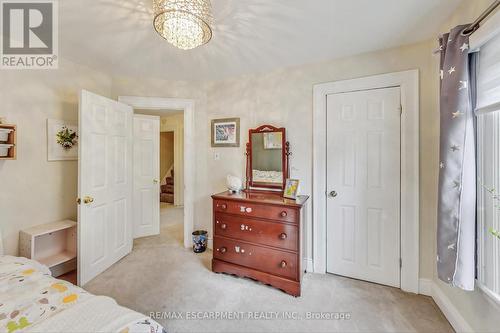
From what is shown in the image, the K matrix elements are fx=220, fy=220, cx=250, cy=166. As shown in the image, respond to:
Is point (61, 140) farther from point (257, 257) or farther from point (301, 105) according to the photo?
point (301, 105)

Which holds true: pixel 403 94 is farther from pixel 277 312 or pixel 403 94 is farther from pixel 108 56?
pixel 108 56

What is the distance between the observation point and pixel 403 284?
85.4 inches

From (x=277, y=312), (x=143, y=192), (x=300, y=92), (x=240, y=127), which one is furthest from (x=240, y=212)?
(x=143, y=192)

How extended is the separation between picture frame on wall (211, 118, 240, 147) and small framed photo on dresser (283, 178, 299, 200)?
920mm

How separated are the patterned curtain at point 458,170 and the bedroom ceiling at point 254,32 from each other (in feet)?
1.63

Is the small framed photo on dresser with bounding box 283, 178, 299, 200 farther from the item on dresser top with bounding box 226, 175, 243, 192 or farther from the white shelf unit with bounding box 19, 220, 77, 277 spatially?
the white shelf unit with bounding box 19, 220, 77, 277

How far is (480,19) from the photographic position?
1303 millimetres

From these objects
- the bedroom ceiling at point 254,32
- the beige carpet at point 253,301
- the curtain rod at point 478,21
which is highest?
the bedroom ceiling at point 254,32

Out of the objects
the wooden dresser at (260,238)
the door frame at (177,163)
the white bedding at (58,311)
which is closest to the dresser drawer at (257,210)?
the wooden dresser at (260,238)

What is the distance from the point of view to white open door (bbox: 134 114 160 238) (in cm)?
370

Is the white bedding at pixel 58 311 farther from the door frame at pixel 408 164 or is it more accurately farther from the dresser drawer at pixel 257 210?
the door frame at pixel 408 164

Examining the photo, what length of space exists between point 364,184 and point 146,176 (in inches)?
133

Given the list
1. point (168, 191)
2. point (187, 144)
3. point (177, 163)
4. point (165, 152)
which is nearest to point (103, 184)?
point (187, 144)

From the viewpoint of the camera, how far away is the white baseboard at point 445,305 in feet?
5.24
